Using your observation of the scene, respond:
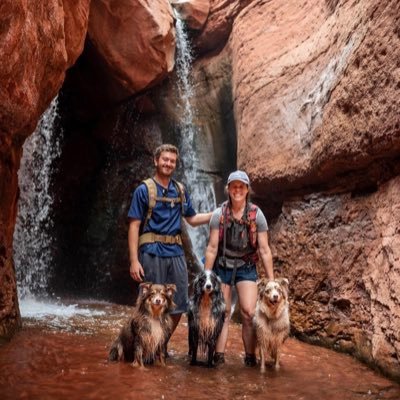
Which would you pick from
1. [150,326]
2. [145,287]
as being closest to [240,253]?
[145,287]

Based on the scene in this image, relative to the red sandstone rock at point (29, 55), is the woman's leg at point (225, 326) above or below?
below

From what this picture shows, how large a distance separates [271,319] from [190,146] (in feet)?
29.2

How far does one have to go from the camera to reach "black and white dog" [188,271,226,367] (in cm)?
477

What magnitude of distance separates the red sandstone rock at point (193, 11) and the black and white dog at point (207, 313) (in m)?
10.8

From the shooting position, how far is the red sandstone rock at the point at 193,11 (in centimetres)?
1345

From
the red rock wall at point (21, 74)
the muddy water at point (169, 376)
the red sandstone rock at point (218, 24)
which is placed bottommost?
the muddy water at point (169, 376)

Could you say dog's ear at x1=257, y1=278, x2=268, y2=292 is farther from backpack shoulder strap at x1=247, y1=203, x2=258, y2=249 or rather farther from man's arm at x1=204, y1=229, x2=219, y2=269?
man's arm at x1=204, y1=229, x2=219, y2=269

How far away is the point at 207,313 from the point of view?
479 cm

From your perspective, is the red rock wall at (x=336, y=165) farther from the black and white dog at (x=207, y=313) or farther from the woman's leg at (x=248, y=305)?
the black and white dog at (x=207, y=313)

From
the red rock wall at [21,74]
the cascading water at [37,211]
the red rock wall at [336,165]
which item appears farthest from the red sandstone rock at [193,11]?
the red rock wall at [21,74]

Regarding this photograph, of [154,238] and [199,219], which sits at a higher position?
[199,219]

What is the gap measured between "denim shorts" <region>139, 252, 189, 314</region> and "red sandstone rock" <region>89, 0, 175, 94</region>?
6600 millimetres

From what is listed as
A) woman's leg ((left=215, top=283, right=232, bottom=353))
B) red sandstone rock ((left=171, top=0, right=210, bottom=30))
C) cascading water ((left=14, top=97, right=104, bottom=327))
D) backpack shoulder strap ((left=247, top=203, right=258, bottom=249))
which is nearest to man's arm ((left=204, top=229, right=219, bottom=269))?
woman's leg ((left=215, top=283, right=232, bottom=353))

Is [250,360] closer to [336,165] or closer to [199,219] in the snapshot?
[199,219]
